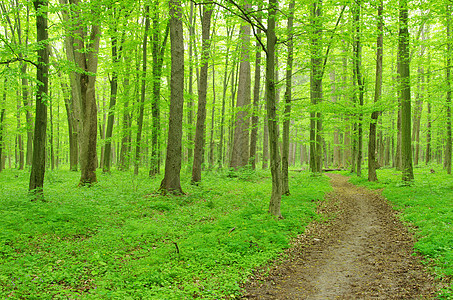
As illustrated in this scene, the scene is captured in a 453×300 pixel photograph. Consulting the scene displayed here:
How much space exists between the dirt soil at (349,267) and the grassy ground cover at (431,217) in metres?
0.24

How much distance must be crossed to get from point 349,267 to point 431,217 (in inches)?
157

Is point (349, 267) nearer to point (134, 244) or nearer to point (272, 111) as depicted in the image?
point (272, 111)


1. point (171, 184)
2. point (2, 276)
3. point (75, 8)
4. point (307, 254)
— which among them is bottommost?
point (307, 254)

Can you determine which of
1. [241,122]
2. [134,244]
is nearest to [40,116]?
[134,244]

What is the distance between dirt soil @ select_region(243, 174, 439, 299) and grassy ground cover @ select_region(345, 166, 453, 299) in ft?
0.79

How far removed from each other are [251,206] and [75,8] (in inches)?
310

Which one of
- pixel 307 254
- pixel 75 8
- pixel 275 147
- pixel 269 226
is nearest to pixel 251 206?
pixel 269 226

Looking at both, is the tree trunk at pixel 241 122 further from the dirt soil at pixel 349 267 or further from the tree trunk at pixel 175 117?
the dirt soil at pixel 349 267

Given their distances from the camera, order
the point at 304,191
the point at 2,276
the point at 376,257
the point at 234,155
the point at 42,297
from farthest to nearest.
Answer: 1. the point at 234,155
2. the point at 304,191
3. the point at 376,257
4. the point at 2,276
5. the point at 42,297

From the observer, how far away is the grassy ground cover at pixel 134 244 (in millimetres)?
4340

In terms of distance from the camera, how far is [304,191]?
1223 centimetres

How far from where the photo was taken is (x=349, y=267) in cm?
555

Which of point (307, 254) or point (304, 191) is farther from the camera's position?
point (304, 191)

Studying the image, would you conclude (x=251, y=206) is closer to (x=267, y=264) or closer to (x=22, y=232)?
(x=267, y=264)
